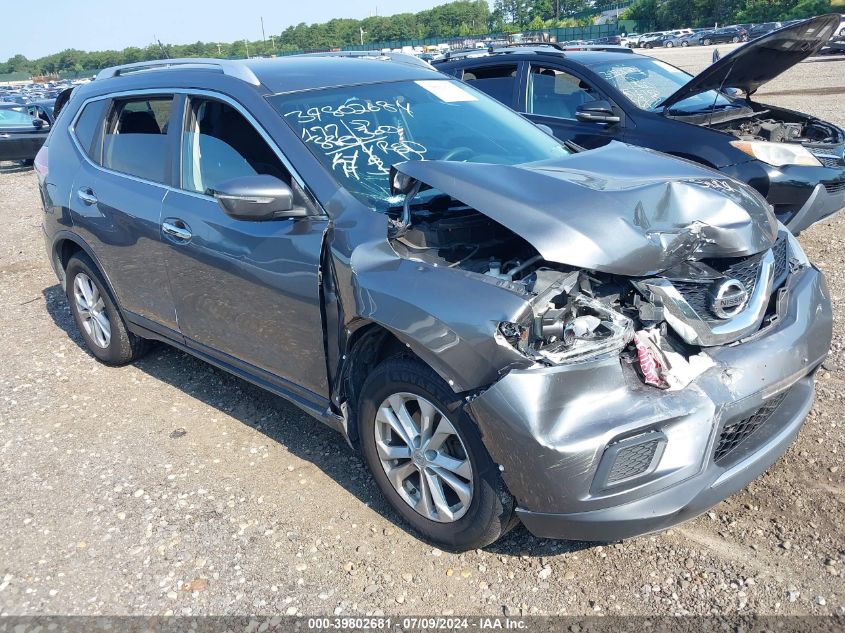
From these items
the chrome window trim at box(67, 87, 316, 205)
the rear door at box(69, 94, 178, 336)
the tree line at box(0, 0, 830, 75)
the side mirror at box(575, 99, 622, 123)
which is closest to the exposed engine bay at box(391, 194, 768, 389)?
the chrome window trim at box(67, 87, 316, 205)

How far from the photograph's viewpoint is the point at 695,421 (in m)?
2.49

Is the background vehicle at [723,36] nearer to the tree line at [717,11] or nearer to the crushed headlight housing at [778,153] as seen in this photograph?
the tree line at [717,11]

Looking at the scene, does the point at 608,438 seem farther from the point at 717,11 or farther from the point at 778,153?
the point at 717,11

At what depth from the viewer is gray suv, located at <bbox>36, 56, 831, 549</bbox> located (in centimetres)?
250

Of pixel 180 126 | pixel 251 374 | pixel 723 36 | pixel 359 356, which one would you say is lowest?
pixel 723 36

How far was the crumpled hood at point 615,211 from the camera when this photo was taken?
268cm

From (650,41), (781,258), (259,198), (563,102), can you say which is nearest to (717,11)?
(650,41)

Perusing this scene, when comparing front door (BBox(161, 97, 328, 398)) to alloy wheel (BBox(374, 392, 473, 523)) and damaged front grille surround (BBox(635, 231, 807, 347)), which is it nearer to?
alloy wheel (BBox(374, 392, 473, 523))

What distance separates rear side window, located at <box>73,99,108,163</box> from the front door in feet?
3.72

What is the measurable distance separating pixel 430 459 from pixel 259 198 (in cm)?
133

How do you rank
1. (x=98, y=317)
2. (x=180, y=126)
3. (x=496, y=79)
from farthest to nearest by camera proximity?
1. (x=496, y=79)
2. (x=98, y=317)
3. (x=180, y=126)

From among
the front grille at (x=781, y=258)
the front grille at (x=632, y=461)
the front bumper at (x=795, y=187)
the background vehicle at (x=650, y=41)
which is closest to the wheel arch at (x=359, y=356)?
the front grille at (x=632, y=461)

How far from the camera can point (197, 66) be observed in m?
4.06

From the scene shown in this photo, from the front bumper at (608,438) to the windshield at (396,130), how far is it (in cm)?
121
